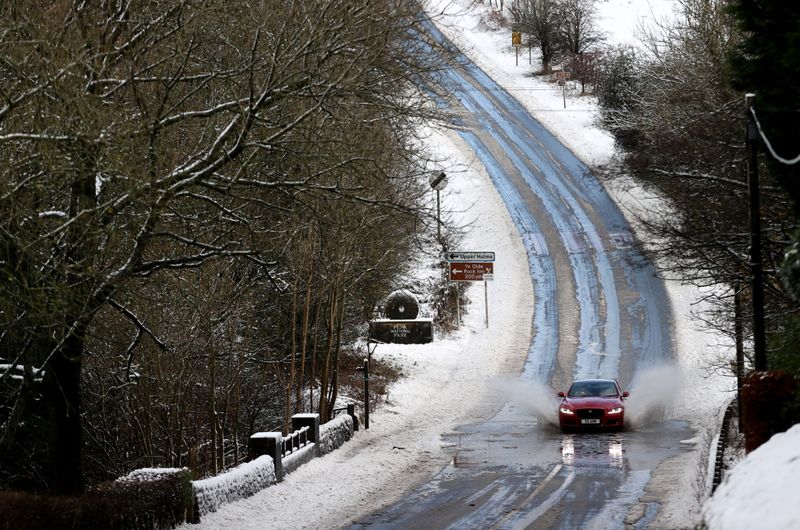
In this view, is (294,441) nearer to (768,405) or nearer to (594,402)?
(594,402)

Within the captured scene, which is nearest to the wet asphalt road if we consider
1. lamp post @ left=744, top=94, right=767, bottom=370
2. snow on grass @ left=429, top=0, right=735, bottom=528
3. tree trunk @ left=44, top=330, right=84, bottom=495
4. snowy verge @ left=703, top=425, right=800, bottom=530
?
snow on grass @ left=429, top=0, right=735, bottom=528

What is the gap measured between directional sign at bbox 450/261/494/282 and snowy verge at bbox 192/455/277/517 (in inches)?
861

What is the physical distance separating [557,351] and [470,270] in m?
4.52


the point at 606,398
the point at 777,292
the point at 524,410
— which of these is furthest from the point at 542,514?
the point at 524,410

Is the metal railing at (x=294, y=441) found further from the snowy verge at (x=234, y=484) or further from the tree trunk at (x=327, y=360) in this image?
the tree trunk at (x=327, y=360)

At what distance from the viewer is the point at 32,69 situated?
12641 mm

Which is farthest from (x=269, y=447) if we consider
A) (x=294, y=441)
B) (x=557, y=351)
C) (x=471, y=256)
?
(x=471, y=256)

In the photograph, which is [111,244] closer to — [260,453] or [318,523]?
[318,523]

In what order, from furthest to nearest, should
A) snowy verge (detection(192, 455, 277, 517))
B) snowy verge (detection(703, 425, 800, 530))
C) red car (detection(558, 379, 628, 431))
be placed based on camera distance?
red car (detection(558, 379, 628, 431)) → snowy verge (detection(192, 455, 277, 517)) → snowy verge (detection(703, 425, 800, 530))

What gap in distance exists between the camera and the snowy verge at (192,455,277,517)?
16.1m

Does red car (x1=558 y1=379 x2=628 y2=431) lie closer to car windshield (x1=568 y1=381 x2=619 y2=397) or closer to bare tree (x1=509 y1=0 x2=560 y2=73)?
car windshield (x1=568 y1=381 x2=619 y2=397)

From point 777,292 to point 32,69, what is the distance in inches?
587

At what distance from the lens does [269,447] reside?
19594 mm

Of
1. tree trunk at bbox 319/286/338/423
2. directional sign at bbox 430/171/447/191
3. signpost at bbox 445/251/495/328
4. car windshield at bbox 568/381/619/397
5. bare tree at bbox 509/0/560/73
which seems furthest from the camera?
bare tree at bbox 509/0/560/73
